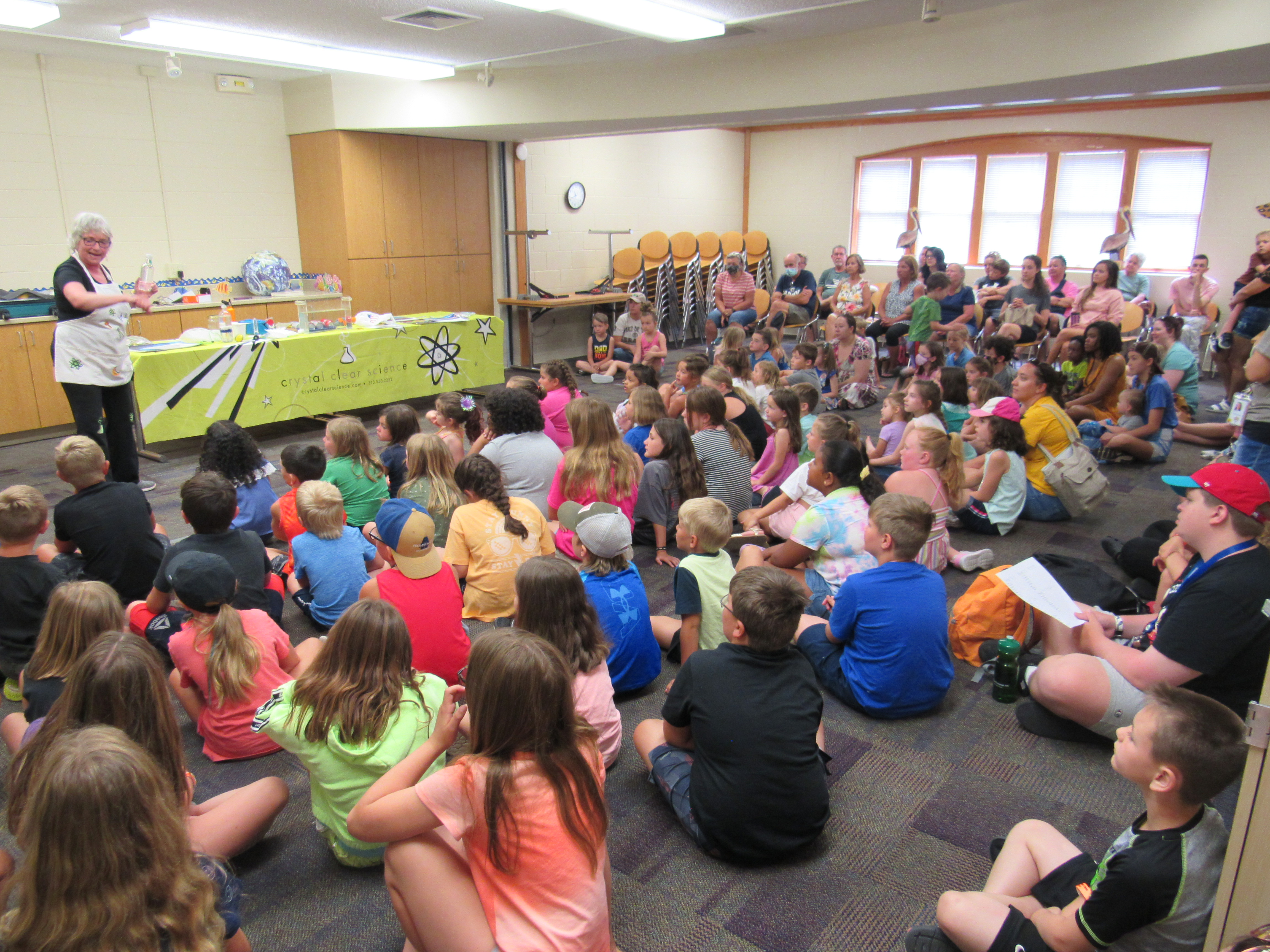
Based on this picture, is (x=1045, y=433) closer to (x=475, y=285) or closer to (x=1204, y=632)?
(x=1204, y=632)

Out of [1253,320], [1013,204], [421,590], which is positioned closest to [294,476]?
[421,590]

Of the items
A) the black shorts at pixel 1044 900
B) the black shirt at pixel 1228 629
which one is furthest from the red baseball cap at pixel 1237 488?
the black shorts at pixel 1044 900

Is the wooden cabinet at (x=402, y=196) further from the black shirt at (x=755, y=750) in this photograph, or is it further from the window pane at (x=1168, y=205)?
the window pane at (x=1168, y=205)

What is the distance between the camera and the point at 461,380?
7.82 meters

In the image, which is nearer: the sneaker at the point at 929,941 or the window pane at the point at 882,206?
the sneaker at the point at 929,941

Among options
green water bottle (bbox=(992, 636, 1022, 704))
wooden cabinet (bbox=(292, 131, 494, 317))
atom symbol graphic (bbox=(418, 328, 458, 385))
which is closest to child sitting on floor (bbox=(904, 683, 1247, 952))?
green water bottle (bbox=(992, 636, 1022, 704))

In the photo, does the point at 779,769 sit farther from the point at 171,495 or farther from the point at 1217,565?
the point at 171,495

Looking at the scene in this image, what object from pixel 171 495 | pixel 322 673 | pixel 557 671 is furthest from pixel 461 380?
pixel 557 671

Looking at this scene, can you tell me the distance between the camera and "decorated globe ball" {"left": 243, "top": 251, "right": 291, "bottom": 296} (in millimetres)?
7805

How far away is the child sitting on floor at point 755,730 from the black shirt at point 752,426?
2.65m

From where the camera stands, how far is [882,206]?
1170cm

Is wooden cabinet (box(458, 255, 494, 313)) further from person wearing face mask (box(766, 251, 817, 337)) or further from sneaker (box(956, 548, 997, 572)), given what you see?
sneaker (box(956, 548, 997, 572))

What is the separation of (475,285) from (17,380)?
430cm

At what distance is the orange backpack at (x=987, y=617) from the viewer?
10.0 feet
